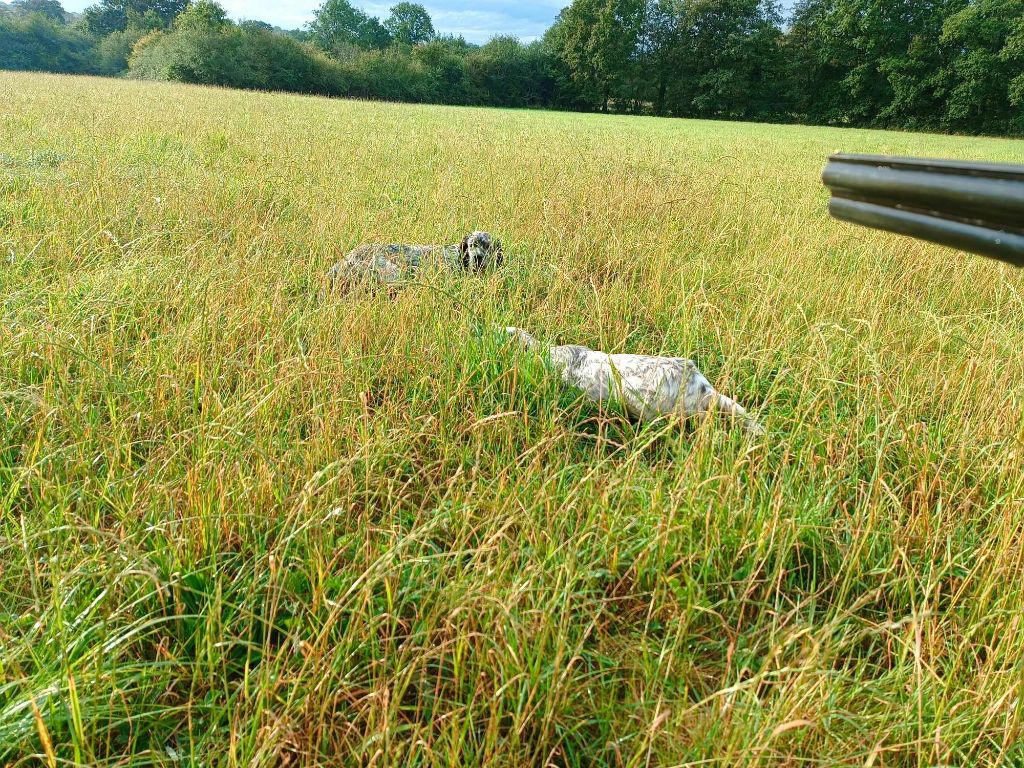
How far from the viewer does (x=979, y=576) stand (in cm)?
184

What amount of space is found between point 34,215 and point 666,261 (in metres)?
4.43

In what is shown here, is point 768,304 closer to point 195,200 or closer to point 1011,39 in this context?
point 195,200

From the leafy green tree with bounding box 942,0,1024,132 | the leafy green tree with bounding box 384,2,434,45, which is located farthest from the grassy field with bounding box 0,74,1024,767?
the leafy green tree with bounding box 384,2,434,45

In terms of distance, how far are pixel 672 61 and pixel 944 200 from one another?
7036 cm

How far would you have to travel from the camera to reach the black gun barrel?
2.04 ft

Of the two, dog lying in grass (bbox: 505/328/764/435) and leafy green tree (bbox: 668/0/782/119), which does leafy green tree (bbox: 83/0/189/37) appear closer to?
leafy green tree (bbox: 668/0/782/119)

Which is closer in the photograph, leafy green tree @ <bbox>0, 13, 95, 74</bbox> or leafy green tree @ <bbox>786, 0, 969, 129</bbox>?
leafy green tree @ <bbox>786, 0, 969, 129</bbox>

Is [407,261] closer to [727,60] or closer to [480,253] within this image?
[480,253]

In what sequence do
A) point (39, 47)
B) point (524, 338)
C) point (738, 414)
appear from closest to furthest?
point (738, 414) → point (524, 338) → point (39, 47)

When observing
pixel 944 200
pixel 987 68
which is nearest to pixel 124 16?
pixel 987 68

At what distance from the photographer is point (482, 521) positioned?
6.07 ft

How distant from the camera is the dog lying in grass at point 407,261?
144 inches

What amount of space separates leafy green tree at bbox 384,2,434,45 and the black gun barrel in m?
110

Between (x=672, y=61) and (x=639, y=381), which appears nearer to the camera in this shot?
(x=639, y=381)
